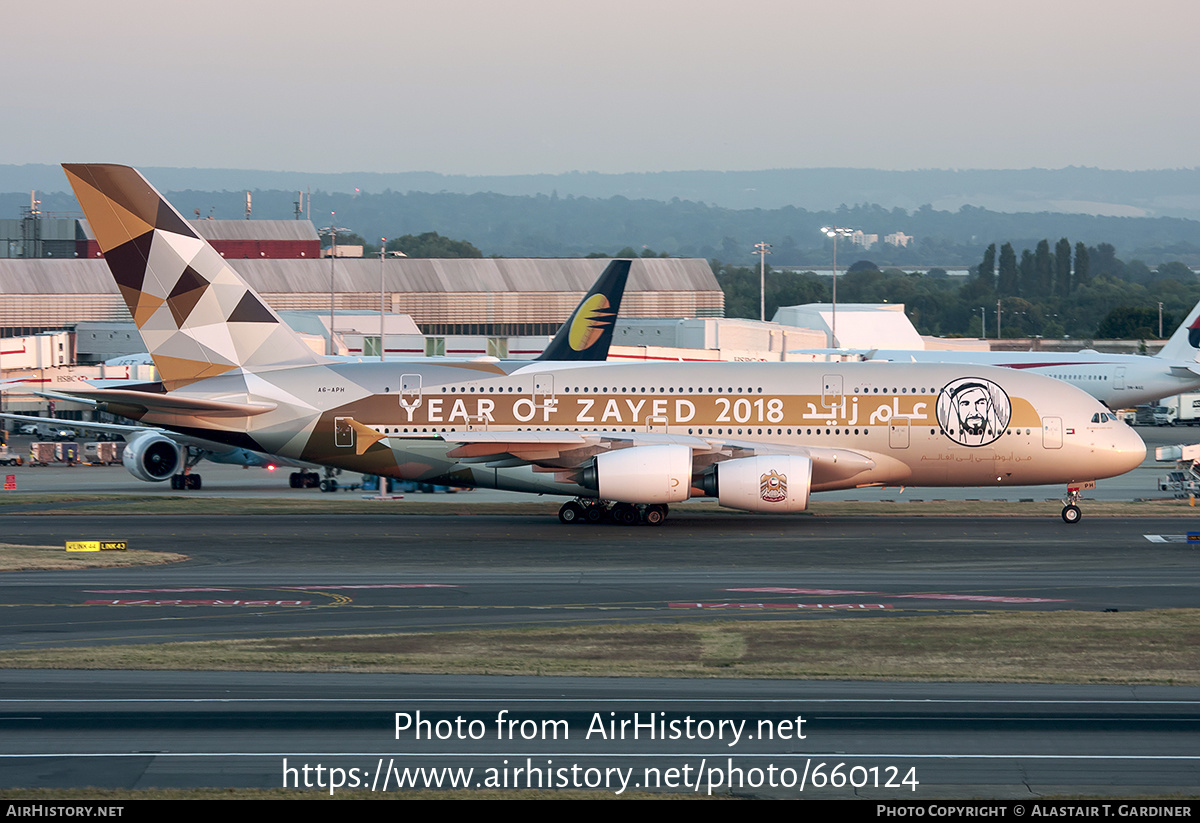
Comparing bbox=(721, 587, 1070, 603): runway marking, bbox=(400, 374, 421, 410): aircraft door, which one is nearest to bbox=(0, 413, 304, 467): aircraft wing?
bbox=(400, 374, 421, 410): aircraft door

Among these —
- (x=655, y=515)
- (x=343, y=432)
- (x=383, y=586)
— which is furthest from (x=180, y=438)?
(x=383, y=586)

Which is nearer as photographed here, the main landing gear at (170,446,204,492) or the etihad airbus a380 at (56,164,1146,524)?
the etihad airbus a380 at (56,164,1146,524)

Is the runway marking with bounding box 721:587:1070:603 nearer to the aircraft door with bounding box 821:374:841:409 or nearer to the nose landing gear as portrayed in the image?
the aircraft door with bounding box 821:374:841:409

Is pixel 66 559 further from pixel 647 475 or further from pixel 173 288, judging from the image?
pixel 647 475

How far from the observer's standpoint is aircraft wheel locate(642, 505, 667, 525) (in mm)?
41875

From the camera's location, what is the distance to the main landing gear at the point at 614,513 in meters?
42.1

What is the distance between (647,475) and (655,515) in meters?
2.84

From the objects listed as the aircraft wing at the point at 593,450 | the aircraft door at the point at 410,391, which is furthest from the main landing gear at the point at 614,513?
the aircraft door at the point at 410,391

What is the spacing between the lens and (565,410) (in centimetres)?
4203

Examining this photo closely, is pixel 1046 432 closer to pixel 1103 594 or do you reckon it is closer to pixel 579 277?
pixel 1103 594

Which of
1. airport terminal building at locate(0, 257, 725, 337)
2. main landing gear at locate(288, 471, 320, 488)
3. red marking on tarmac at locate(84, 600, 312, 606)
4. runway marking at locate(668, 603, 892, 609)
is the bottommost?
main landing gear at locate(288, 471, 320, 488)

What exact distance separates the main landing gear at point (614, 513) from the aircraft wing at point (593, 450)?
1.84 meters

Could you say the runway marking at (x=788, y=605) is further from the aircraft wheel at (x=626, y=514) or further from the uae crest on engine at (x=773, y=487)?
the aircraft wheel at (x=626, y=514)

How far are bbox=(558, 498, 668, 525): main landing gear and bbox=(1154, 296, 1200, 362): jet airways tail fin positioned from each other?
53123mm
